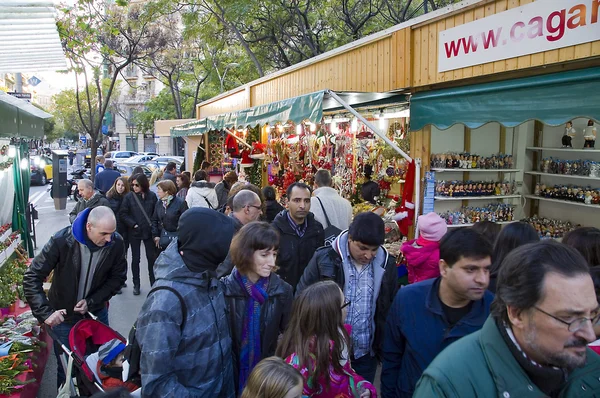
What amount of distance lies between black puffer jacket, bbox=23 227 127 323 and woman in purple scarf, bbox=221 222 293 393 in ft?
5.37

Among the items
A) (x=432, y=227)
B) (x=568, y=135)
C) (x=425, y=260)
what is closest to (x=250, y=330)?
(x=425, y=260)

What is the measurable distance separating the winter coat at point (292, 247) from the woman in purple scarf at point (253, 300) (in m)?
1.57

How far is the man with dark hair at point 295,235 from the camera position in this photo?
4562mm

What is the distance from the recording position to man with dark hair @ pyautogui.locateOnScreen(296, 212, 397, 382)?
3.36 m

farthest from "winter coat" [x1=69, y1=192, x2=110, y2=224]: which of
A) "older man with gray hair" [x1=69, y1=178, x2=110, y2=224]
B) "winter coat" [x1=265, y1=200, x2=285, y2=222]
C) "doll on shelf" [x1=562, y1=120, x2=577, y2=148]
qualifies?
"doll on shelf" [x1=562, y1=120, x2=577, y2=148]

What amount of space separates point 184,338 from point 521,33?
457 cm

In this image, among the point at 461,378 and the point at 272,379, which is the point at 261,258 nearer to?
the point at 272,379

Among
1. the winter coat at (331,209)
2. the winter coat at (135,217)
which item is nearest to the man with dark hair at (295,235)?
the winter coat at (331,209)

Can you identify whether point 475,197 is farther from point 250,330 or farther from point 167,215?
point 250,330

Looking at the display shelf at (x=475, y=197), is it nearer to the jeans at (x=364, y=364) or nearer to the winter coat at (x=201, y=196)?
the winter coat at (x=201, y=196)

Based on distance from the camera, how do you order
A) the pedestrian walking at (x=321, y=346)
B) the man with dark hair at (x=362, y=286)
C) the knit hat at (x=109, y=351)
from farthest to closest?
the man with dark hair at (x=362, y=286) < the knit hat at (x=109, y=351) < the pedestrian walking at (x=321, y=346)

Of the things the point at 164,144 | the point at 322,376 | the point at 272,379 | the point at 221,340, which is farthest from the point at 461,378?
the point at 164,144

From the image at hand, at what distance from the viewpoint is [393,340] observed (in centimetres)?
273

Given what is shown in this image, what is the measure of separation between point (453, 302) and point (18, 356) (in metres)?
3.95
